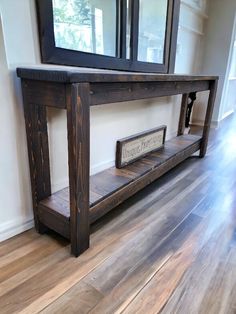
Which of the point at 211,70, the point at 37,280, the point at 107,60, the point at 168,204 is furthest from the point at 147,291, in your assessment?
the point at 211,70

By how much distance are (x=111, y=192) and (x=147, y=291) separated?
1.63 ft

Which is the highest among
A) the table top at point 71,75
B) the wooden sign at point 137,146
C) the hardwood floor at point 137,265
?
the table top at point 71,75

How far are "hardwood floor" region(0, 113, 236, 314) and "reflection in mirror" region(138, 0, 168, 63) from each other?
119 cm

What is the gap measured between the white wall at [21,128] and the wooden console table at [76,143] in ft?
0.19

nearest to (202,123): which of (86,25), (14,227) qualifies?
(86,25)

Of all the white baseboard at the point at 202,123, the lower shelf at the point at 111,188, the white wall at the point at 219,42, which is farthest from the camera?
the white baseboard at the point at 202,123

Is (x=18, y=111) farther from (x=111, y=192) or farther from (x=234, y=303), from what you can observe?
(x=234, y=303)

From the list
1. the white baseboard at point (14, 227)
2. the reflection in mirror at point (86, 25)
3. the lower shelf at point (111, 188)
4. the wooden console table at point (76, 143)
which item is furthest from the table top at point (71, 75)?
the white baseboard at point (14, 227)

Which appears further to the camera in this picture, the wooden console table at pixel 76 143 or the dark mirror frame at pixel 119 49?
the dark mirror frame at pixel 119 49

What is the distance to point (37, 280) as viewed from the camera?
3.07 feet

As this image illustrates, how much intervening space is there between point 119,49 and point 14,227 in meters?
1.24

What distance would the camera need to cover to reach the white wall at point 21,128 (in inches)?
37.8

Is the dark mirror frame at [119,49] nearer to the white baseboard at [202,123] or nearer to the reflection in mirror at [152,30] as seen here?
the reflection in mirror at [152,30]

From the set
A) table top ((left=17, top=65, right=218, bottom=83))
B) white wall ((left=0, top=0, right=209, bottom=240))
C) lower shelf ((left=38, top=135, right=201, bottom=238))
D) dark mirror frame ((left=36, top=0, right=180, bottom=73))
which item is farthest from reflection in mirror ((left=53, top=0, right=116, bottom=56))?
lower shelf ((left=38, top=135, right=201, bottom=238))
